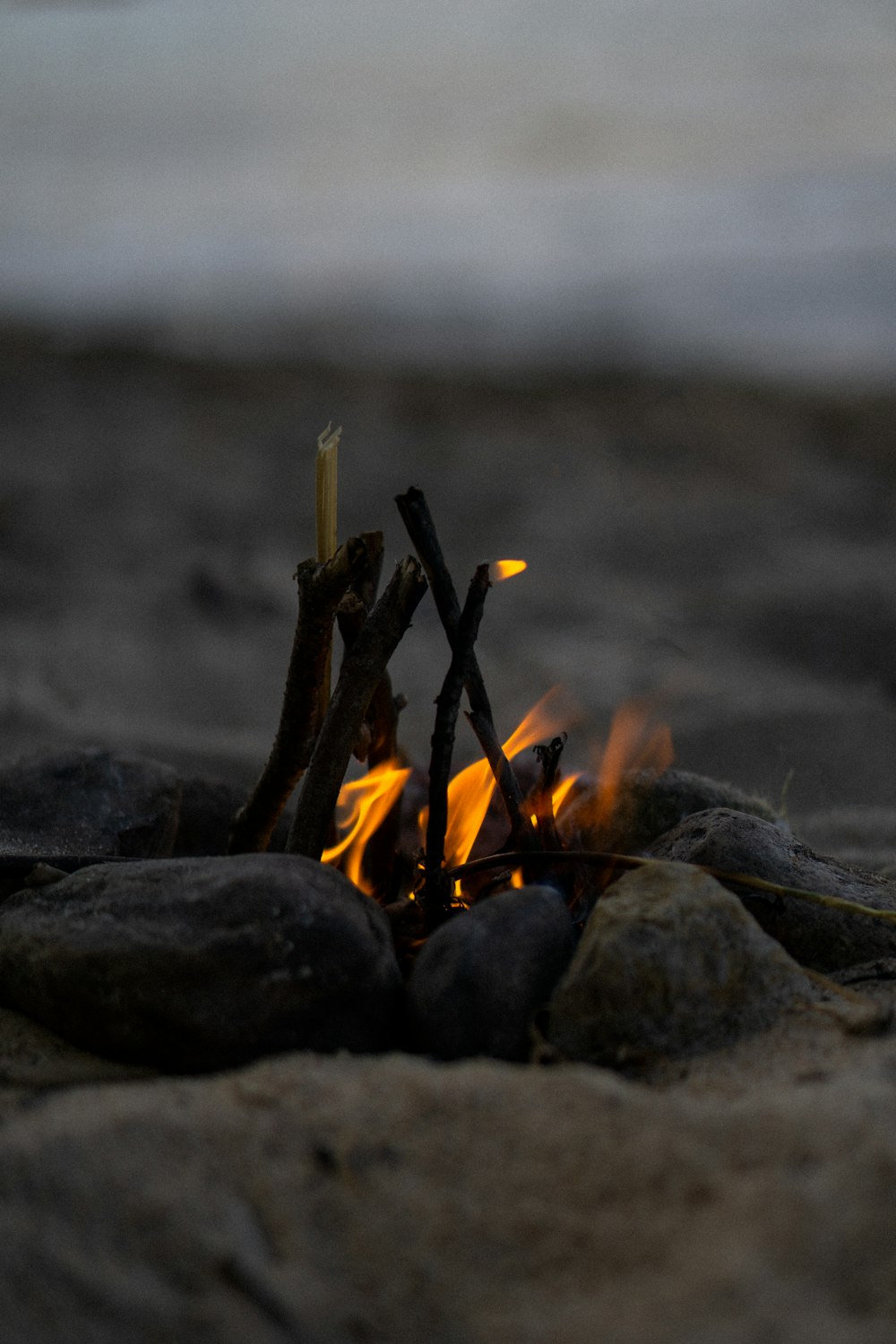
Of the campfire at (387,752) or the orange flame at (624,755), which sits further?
the orange flame at (624,755)

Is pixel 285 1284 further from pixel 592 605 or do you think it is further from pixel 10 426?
pixel 10 426

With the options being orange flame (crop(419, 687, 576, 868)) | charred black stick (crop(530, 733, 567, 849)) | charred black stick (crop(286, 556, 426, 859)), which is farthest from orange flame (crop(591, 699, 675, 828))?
charred black stick (crop(286, 556, 426, 859))

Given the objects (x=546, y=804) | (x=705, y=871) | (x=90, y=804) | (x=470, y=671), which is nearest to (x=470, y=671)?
(x=470, y=671)

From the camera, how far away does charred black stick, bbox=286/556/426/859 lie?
2365 millimetres

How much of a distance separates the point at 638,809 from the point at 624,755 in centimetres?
14

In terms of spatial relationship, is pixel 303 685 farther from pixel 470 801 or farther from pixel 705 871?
pixel 705 871

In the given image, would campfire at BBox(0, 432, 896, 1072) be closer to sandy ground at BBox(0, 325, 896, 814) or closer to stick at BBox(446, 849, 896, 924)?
stick at BBox(446, 849, 896, 924)

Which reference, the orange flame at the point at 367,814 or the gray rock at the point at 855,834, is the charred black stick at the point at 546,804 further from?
the gray rock at the point at 855,834

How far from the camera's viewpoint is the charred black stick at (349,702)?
237cm

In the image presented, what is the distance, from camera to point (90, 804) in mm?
2936

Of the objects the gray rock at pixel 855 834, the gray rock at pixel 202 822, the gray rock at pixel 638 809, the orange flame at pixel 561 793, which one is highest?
the orange flame at pixel 561 793

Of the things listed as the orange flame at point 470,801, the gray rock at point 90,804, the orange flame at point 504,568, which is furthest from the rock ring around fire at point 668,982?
the gray rock at point 90,804

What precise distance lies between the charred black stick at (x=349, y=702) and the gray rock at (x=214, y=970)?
1.14 feet

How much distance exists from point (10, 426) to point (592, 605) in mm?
6122
